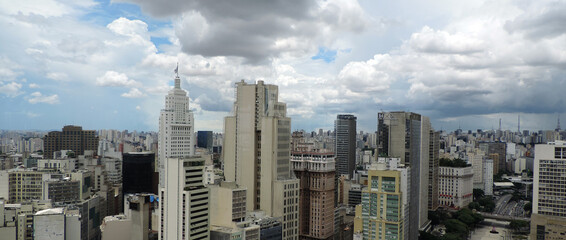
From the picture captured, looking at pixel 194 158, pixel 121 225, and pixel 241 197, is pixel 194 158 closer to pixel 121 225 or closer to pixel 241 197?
pixel 241 197

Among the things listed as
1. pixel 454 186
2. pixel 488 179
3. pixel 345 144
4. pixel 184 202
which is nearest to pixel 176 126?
pixel 184 202

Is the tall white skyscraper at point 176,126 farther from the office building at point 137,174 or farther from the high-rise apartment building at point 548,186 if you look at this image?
the high-rise apartment building at point 548,186

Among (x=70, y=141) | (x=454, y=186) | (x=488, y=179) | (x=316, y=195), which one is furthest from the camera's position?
(x=488, y=179)

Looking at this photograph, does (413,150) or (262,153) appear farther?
(413,150)

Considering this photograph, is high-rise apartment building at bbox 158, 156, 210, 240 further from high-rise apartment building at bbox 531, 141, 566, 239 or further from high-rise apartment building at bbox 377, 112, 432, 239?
high-rise apartment building at bbox 531, 141, 566, 239

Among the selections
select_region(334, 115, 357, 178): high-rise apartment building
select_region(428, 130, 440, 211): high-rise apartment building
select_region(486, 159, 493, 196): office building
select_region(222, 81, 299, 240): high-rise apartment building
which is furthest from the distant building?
select_region(222, 81, 299, 240): high-rise apartment building

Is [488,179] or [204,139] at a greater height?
[204,139]

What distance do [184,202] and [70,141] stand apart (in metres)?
62.6

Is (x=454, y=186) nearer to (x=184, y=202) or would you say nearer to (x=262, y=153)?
(x=262, y=153)

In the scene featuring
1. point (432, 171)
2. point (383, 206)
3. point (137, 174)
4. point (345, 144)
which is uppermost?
point (345, 144)

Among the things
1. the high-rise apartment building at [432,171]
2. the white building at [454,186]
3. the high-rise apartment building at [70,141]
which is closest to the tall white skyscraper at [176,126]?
the high-rise apartment building at [70,141]

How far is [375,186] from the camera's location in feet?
112

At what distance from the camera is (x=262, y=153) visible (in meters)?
36.7

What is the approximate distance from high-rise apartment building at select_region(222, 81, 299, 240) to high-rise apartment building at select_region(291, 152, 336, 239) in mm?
4167
